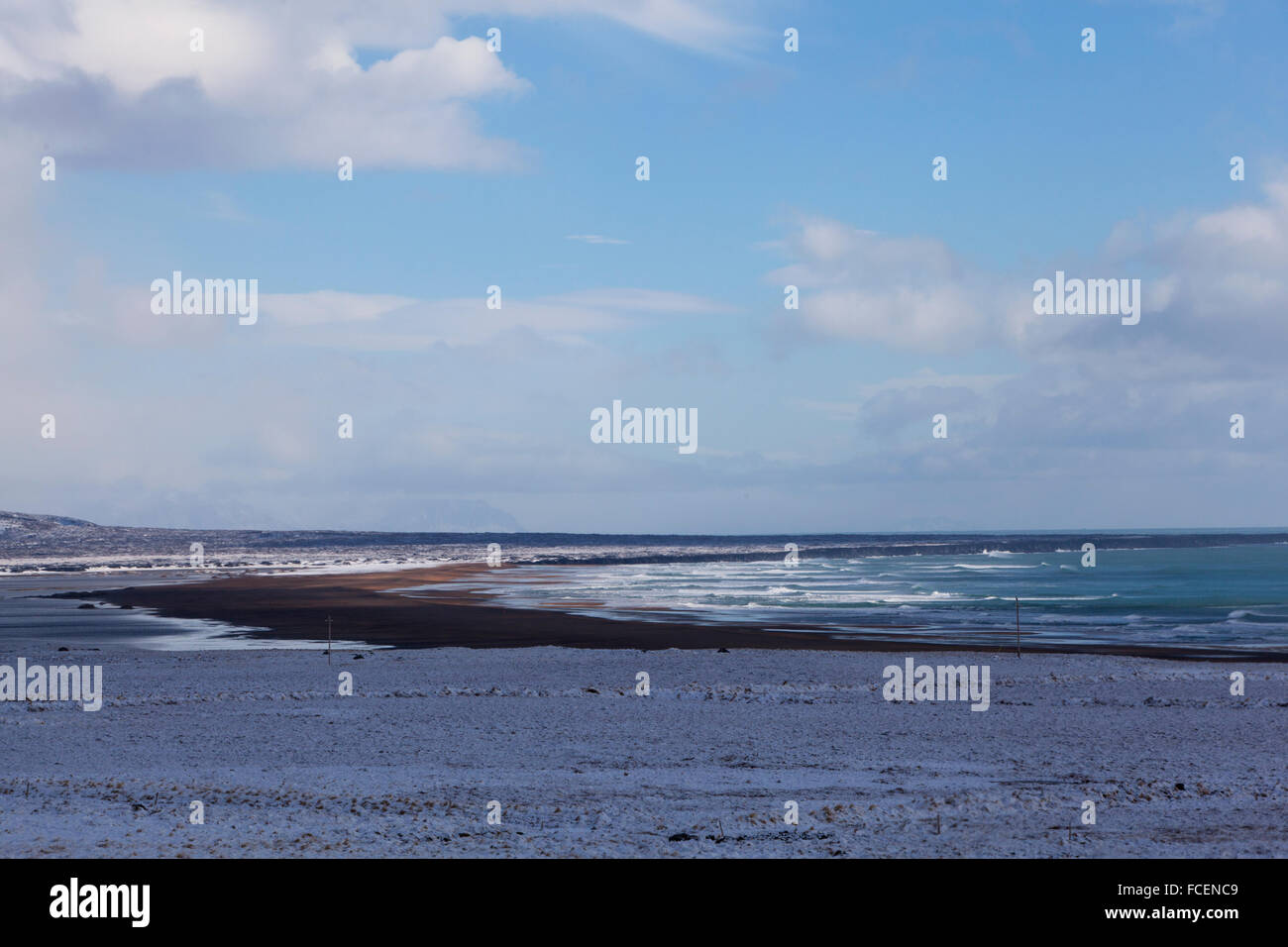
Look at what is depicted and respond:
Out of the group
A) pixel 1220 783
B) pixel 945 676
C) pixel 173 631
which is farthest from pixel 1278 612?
pixel 173 631

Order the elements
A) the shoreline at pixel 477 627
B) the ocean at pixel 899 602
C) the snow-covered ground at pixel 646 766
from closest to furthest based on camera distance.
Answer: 1. the snow-covered ground at pixel 646 766
2. the shoreline at pixel 477 627
3. the ocean at pixel 899 602

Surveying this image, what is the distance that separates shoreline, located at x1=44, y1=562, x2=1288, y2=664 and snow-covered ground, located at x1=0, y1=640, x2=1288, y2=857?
7.42m

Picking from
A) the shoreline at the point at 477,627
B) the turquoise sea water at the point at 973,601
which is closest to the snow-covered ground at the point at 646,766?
the shoreline at the point at 477,627

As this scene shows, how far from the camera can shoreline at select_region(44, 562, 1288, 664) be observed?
35250 mm

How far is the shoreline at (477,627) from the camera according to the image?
35250mm

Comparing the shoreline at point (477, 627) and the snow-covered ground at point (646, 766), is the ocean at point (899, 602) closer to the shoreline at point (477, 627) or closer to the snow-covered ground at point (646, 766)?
the shoreline at point (477, 627)

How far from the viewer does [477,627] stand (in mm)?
42781

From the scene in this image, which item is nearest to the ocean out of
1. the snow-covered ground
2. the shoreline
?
the shoreline

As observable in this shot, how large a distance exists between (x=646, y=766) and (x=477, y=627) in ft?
90.2

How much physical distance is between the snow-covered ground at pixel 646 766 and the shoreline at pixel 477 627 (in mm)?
7423

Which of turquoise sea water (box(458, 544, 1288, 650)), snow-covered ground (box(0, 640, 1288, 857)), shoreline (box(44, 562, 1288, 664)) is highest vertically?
snow-covered ground (box(0, 640, 1288, 857))

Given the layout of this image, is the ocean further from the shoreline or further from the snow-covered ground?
the snow-covered ground

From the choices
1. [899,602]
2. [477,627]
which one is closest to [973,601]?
[899,602]

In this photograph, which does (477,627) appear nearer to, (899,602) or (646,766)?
(899,602)
